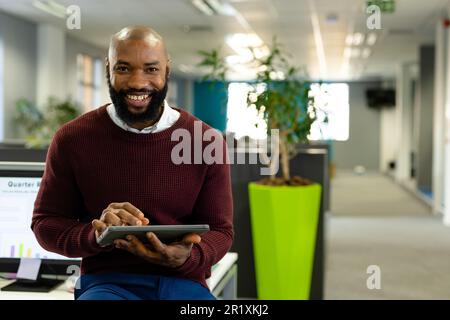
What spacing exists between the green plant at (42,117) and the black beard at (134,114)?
614 centimetres

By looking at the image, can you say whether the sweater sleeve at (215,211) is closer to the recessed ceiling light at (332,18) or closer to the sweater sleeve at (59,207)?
the sweater sleeve at (59,207)

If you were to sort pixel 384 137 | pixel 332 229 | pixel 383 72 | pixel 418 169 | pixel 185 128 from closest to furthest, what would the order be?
pixel 185 128 < pixel 332 229 < pixel 418 169 < pixel 383 72 < pixel 384 137

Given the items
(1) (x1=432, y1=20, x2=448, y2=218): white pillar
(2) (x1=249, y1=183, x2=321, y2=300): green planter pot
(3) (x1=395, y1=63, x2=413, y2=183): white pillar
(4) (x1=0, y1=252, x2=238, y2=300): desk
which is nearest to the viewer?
(4) (x1=0, y1=252, x2=238, y2=300): desk

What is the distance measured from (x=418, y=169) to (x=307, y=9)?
3.99 m

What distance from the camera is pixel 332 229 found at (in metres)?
5.82

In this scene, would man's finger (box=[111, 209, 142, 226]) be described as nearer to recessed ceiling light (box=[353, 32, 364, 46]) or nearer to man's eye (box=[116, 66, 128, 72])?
man's eye (box=[116, 66, 128, 72])

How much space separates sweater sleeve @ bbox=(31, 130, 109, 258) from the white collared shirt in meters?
0.11

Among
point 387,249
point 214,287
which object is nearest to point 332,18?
point 387,249

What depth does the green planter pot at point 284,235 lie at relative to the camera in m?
2.91

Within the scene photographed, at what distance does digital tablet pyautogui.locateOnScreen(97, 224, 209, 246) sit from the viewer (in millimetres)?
962

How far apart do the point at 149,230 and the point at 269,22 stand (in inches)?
256

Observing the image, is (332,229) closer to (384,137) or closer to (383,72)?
(383,72)

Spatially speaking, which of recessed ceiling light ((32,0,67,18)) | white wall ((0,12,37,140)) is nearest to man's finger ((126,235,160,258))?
recessed ceiling light ((32,0,67,18))
